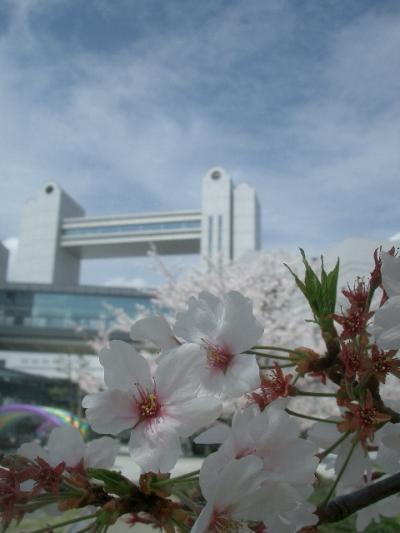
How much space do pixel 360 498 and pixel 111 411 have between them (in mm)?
388

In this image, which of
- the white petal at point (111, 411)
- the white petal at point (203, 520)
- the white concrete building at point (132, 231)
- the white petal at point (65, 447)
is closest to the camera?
the white petal at point (203, 520)

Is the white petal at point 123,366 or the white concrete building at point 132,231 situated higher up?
the white concrete building at point 132,231

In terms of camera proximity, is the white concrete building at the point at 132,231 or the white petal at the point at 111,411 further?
the white concrete building at the point at 132,231

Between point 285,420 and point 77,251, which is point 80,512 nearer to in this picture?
point 285,420

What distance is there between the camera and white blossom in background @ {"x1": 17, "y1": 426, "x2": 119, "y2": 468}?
0.69 meters

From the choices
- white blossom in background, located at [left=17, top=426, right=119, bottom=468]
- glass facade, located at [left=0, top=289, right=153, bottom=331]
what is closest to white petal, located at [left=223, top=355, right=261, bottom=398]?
white blossom in background, located at [left=17, top=426, right=119, bottom=468]

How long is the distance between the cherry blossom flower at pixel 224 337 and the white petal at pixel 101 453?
0.19 m

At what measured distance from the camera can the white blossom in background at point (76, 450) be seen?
2.26ft

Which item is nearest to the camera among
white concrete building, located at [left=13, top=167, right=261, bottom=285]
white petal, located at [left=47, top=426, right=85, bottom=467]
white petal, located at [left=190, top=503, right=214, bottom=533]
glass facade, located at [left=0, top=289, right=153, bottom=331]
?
white petal, located at [left=190, top=503, right=214, bottom=533]

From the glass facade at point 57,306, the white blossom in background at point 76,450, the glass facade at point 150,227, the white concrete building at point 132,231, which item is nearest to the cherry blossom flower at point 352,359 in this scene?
the white blossom in background at point 76,450

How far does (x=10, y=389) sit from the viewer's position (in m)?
25.8

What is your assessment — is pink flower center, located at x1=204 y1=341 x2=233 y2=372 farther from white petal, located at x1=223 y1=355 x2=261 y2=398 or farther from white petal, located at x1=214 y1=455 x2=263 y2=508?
white petal, located at x1=214 y1=455 x2=263 y2=508

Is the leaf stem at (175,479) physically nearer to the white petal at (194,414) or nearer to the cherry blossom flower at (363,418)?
the white petal at (194,414)

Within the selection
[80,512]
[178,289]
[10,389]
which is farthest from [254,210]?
[80,512]
